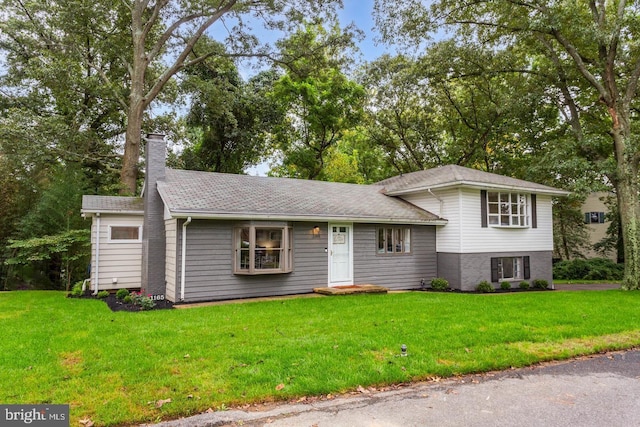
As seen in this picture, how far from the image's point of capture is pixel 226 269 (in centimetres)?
972

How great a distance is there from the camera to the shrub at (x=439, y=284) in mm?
12219

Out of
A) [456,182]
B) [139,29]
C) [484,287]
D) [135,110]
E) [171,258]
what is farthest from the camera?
[139,29]

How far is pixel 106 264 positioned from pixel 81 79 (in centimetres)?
955

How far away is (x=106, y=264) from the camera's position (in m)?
11.1

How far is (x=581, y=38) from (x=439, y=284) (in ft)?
33.2

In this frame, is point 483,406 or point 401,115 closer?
point 483,406

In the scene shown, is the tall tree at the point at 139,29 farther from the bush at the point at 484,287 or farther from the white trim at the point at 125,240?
the bush at the point at 484,287

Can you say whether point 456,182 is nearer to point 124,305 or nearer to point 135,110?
point 124,305

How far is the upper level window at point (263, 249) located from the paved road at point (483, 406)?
653 cm

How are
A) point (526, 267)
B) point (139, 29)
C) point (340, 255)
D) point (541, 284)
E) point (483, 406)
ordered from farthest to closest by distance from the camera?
point (139, 29) → point (526, 267) → point (541, 284) → point (340, 255) → point (483, 406)

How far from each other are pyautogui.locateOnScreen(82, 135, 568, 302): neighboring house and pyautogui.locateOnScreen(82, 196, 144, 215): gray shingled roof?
29mm

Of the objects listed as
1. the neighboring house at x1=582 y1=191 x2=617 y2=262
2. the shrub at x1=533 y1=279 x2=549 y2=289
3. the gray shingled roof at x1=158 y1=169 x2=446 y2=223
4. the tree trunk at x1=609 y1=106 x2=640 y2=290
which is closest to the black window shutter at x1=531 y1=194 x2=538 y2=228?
the shrub at x1=533 y1=279 x2=549 y2=289

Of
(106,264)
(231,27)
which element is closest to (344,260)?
(106,264)

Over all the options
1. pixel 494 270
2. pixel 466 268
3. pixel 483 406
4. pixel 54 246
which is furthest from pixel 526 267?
pixel 54 246
